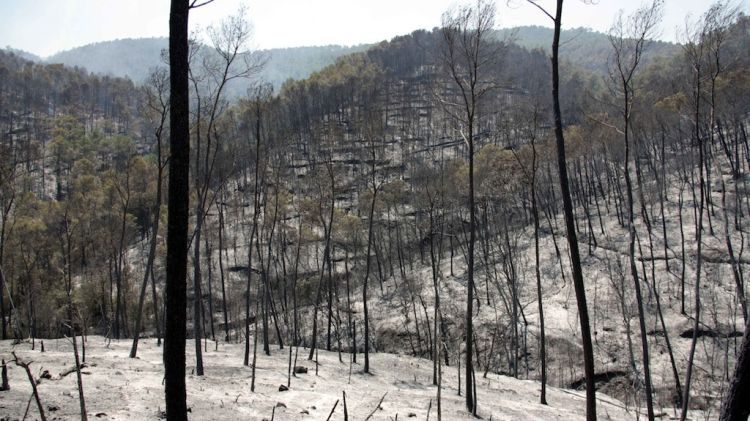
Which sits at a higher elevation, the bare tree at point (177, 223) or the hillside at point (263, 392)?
the bare tree at point (177, 223)

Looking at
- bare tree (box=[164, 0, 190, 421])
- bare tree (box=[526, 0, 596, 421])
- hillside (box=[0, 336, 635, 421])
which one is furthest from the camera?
hillside (box=[0, 336, 635, 421])

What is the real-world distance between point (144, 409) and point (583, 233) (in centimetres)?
4073

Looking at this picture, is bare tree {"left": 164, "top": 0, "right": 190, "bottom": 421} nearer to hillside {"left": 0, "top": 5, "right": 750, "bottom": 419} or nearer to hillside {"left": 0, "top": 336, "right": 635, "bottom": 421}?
hillside {"left": 0, "top": 5, "right": 750, "bottom": 419}

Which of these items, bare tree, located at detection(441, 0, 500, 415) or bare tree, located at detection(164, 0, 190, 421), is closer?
bare tree, located at detection(164, 0, 190, 421)

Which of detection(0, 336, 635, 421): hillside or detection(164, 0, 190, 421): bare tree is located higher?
detection(164, 0, 190, 421): bare tree

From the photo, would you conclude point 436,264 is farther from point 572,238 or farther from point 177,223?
point 177,223

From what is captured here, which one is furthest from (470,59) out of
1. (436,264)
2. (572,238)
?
(436,264)

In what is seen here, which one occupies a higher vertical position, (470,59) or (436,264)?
(470,59)

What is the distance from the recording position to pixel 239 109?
9062 centimetres

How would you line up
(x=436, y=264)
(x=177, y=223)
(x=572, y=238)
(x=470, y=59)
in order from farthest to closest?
(x=436, y=264), (x=470, y=59), (x=572, y=238), (x=177, y=223)

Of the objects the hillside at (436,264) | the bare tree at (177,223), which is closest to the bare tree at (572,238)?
the hillside at (436,264)

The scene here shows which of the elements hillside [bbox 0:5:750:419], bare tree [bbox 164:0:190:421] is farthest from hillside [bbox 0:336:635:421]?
bare tree [bbox 164:0:190:421]

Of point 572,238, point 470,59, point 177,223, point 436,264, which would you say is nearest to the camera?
point 177,223

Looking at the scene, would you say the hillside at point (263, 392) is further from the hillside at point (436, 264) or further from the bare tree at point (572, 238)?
the bare tree at point (572, 238)
